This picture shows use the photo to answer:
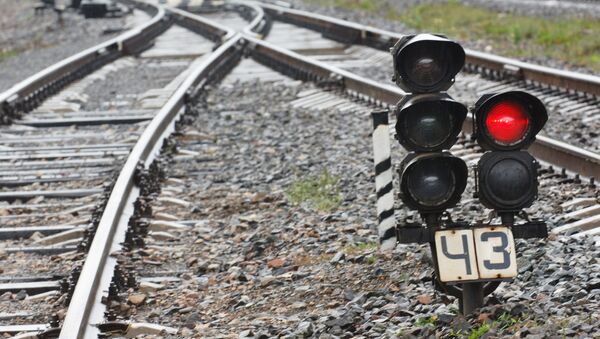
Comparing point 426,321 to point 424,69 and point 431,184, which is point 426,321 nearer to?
point 431,184

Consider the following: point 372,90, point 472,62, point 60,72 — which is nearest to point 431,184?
point 372,90

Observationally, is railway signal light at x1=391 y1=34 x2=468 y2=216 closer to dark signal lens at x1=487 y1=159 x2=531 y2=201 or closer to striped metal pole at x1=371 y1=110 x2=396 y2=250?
dark signal lens at x1=487 y1=159 x2=531 y2=201

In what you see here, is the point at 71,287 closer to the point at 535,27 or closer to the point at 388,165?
the point at 388,165

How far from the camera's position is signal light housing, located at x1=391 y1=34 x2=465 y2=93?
4.58m

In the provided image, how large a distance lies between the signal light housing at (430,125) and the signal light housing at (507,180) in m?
0.18

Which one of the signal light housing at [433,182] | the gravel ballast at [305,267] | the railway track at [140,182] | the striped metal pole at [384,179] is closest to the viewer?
the signal light housing at [433,182]

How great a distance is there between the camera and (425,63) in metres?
4.59

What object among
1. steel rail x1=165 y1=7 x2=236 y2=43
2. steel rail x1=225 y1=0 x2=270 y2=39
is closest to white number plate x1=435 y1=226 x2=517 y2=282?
steel rail x1=165 y1=7 x2=236 y2=43

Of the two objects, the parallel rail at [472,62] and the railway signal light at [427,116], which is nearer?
the railway signal light at [427,116]

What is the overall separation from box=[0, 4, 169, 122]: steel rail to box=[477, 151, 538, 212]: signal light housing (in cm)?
739

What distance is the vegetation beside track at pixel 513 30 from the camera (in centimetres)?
1570

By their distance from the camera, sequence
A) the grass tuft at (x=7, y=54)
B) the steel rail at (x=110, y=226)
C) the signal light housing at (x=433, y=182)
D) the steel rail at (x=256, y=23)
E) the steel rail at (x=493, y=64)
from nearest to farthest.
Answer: the signal light housing at (x=433, y=182) < the steel rail at (x=110, y=226) < the steel rail at (x=493, y=64) < the grass tuft at (x=7, y=54) < the steel rail at (x=256, y=23)

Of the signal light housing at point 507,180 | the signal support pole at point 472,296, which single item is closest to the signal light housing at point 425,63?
the signal light housing at point 507,180

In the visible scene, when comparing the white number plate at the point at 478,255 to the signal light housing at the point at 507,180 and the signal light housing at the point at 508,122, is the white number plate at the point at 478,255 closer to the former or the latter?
the signal light housing at the point at 507,180
